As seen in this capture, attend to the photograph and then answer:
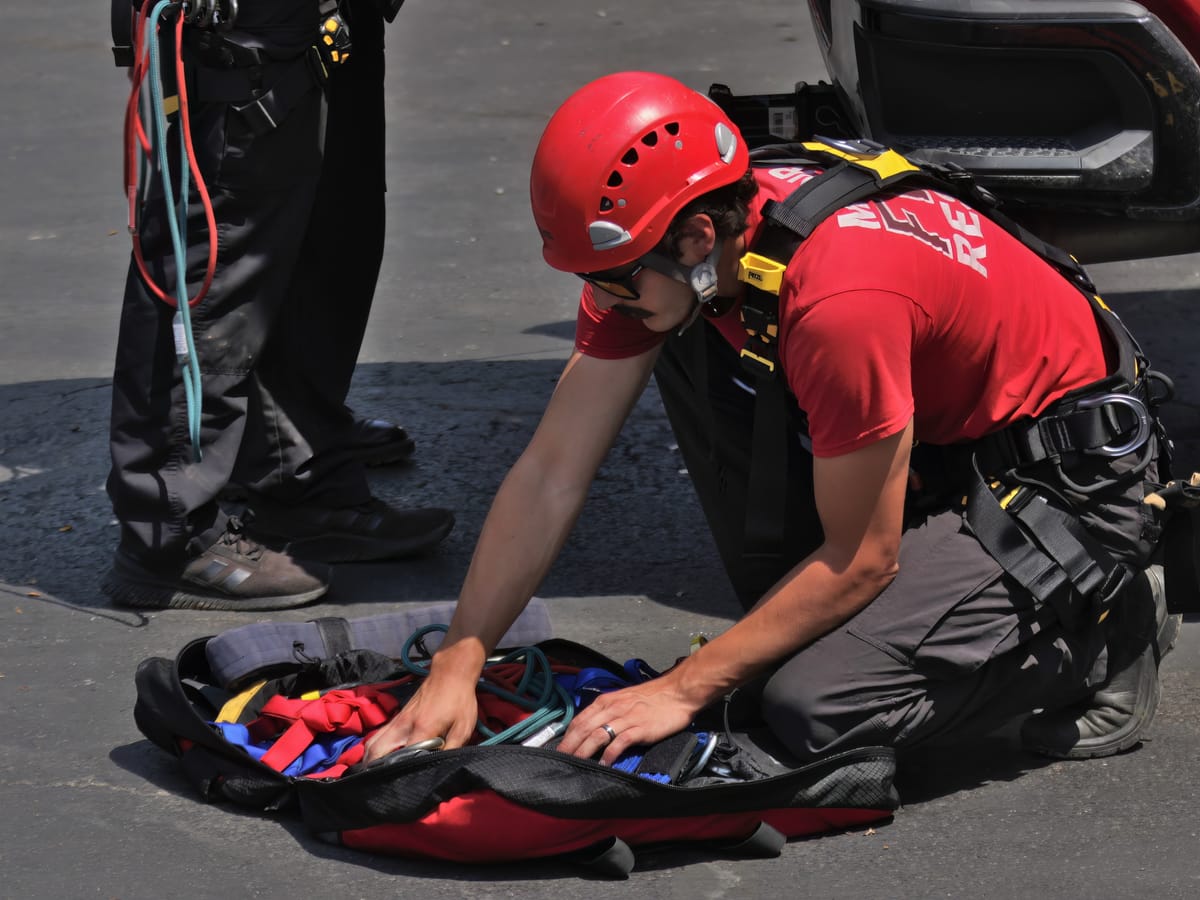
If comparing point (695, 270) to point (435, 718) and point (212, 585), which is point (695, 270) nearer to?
point (435, 718)

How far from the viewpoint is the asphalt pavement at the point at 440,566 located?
2.70 m

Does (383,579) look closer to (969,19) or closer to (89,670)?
(89,670)

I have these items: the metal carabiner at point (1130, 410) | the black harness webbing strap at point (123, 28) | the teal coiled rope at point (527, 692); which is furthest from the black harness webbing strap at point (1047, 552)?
the black harness webbing strap at point (123, 28)

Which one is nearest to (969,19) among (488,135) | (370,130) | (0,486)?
(370,130)

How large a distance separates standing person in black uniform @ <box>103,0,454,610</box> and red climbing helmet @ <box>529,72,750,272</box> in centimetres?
106

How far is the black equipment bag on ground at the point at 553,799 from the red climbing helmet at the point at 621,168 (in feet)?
2.69

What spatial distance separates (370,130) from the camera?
402cm

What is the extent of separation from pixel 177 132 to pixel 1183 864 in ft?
7.95

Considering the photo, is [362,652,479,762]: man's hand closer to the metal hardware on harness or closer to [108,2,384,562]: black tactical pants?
[108,2,384,562]: black tactical pants

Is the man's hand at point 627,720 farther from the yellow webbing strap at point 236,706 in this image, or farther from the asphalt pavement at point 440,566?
the yellow webbing strap at point 236,706

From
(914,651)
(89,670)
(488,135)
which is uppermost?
(914,651)

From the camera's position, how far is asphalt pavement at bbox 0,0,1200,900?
2697 millimetres

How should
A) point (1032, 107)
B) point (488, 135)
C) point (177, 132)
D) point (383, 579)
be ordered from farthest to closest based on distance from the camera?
point (488, 135) < point (383, 579) < point (177, 132) < point (1032, 107)

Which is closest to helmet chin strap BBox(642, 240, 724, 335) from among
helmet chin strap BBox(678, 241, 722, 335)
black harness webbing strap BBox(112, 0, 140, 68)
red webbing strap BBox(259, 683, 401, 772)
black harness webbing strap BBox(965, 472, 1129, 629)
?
helmet chin strap BBox(678, 241, 722, 335)
